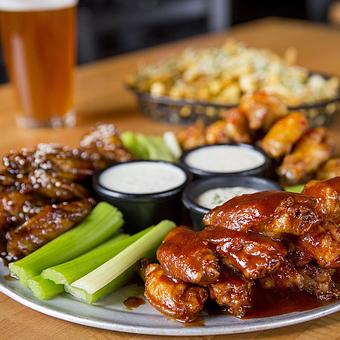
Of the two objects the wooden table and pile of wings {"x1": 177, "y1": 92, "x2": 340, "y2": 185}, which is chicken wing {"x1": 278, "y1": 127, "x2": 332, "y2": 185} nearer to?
pile of wings {"x1": 177, "y1": 92, "x2": 340, "y2": 185}

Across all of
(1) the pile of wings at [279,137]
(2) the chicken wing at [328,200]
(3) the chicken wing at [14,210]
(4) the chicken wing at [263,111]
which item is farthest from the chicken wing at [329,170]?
(3) the chicken wing at [14,210]

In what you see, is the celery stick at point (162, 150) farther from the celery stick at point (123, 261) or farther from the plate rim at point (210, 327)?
the plate rim at point (210, 327)

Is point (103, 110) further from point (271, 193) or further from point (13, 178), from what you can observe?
point (271, 193)

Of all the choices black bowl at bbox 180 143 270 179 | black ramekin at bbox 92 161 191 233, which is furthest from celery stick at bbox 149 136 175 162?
black ramekin at bbox 92 161 191 233

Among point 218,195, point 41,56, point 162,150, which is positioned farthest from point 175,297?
point 41,56

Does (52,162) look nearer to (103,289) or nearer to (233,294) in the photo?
(103,289)
